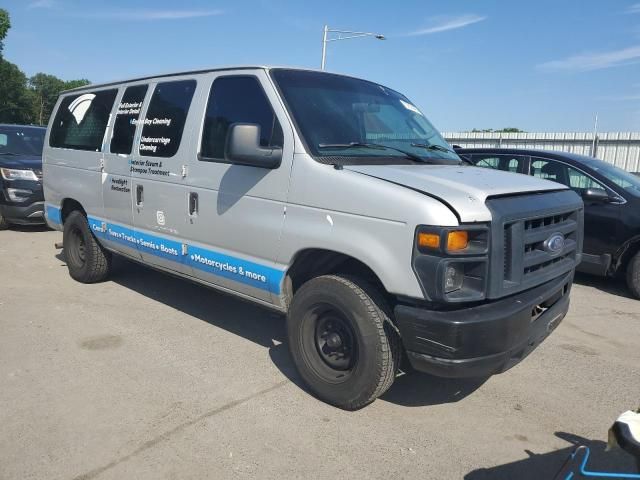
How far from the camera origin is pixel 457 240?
2.84 m

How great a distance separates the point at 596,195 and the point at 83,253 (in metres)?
Answer: 6.14

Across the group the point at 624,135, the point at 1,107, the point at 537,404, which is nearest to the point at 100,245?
the point at 537,404

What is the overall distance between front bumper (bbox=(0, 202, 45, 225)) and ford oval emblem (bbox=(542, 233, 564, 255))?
8.81 metres

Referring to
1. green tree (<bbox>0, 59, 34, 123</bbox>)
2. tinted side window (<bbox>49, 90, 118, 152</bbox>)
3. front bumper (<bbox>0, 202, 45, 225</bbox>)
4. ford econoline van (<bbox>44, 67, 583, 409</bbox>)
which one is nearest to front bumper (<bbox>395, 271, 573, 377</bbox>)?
ford econoline van (<bbox>44, 67, 583, 409</bbox>)

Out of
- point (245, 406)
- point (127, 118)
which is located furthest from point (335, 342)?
point (127, 118)

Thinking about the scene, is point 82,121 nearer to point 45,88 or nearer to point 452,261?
point 452,261

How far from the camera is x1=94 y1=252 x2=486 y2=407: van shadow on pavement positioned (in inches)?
151

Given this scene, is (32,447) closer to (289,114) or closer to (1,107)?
(289,114)

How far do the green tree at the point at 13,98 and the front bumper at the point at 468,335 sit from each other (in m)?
66.4

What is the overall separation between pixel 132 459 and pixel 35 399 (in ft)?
3.50

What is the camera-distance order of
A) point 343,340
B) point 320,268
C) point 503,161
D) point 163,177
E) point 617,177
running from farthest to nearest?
point 503,161, point 617,177, point 163,177, point 320,268, point 343,340

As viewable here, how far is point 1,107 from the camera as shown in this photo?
2480 inches

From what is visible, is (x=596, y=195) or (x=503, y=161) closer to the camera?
(x=596, y=195)

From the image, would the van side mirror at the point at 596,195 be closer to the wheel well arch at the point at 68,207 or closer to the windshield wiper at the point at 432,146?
the windshield wiper at the point at 432,146
